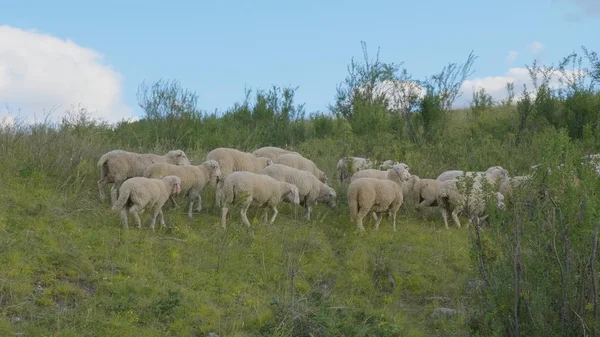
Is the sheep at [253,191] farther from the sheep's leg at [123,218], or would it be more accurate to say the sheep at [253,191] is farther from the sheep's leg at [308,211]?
the sheep's leg at [123,218]

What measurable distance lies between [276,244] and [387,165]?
5408 mm

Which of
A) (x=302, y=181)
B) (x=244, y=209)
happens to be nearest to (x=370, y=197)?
(x=302, y=181)

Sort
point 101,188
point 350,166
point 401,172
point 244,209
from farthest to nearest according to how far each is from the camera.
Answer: point 350,166 < point 401,172 < point 101,188 < point 244,209

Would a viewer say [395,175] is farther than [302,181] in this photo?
Yes

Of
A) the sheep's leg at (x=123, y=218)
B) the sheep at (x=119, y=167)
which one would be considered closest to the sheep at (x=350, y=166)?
the sheep at (x=119, y=167)

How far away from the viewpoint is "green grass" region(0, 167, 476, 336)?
28.3 feet

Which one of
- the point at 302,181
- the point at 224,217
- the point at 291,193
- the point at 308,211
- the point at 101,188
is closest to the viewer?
the point at 224,217

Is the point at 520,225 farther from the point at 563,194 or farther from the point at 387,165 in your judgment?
the point at 387,165

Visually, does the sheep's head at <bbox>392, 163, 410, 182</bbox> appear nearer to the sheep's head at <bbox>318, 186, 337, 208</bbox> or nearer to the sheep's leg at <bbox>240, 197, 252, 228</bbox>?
the sheep's head at <bbox>318, 186, 337, 208</bbox>

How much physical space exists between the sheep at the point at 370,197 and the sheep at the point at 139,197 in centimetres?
325

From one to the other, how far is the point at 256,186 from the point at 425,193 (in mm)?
3841

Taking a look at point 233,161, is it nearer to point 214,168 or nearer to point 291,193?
point 214,168

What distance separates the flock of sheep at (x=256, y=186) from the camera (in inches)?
472

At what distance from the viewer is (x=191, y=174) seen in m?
13.4
